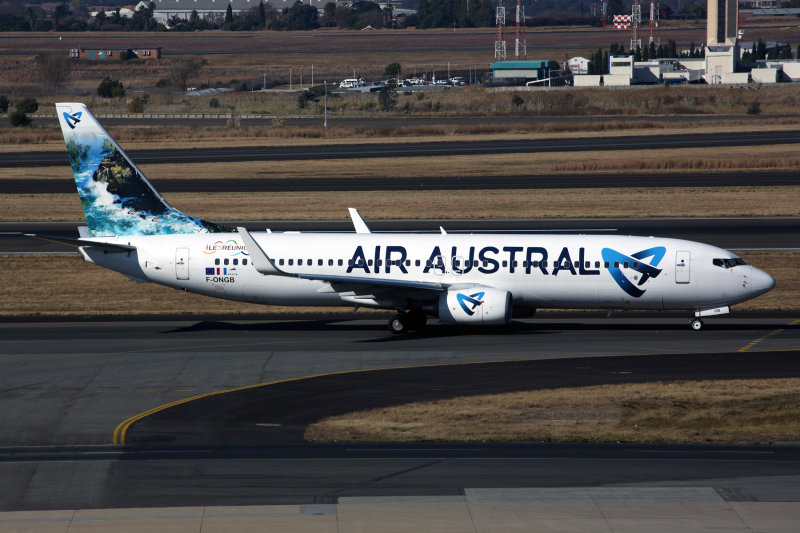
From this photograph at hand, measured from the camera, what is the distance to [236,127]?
142000 millimetres

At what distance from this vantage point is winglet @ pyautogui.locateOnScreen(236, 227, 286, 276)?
40594 mm

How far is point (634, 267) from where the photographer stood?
4181 cm

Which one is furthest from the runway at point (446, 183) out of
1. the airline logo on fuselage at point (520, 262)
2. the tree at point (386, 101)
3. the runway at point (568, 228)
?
the tree at point (386, 101)

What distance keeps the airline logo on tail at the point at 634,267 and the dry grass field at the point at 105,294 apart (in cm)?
926

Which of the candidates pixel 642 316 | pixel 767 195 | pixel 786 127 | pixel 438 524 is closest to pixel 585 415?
pixel 438 524

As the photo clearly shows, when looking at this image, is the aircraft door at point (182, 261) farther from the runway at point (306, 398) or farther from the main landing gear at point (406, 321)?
the main landing gear at point (406, 321)

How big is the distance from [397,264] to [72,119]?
16014 mm

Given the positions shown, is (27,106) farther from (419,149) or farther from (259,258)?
(259,258)

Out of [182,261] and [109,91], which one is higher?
[109,91]

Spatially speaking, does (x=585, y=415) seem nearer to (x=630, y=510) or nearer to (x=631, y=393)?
(x=631, y=393)

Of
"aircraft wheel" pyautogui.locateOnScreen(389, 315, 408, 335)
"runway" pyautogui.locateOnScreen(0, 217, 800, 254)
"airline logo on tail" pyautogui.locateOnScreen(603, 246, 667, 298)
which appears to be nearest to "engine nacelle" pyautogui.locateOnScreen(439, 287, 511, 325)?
"aircraft wheel" pyautogui.locateOnScreen(389, 315, 408, 335)

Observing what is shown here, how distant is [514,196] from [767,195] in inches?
793

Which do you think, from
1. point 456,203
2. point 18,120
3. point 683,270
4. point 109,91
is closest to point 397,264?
point 683,270

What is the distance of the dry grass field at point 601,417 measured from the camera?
28078mm
